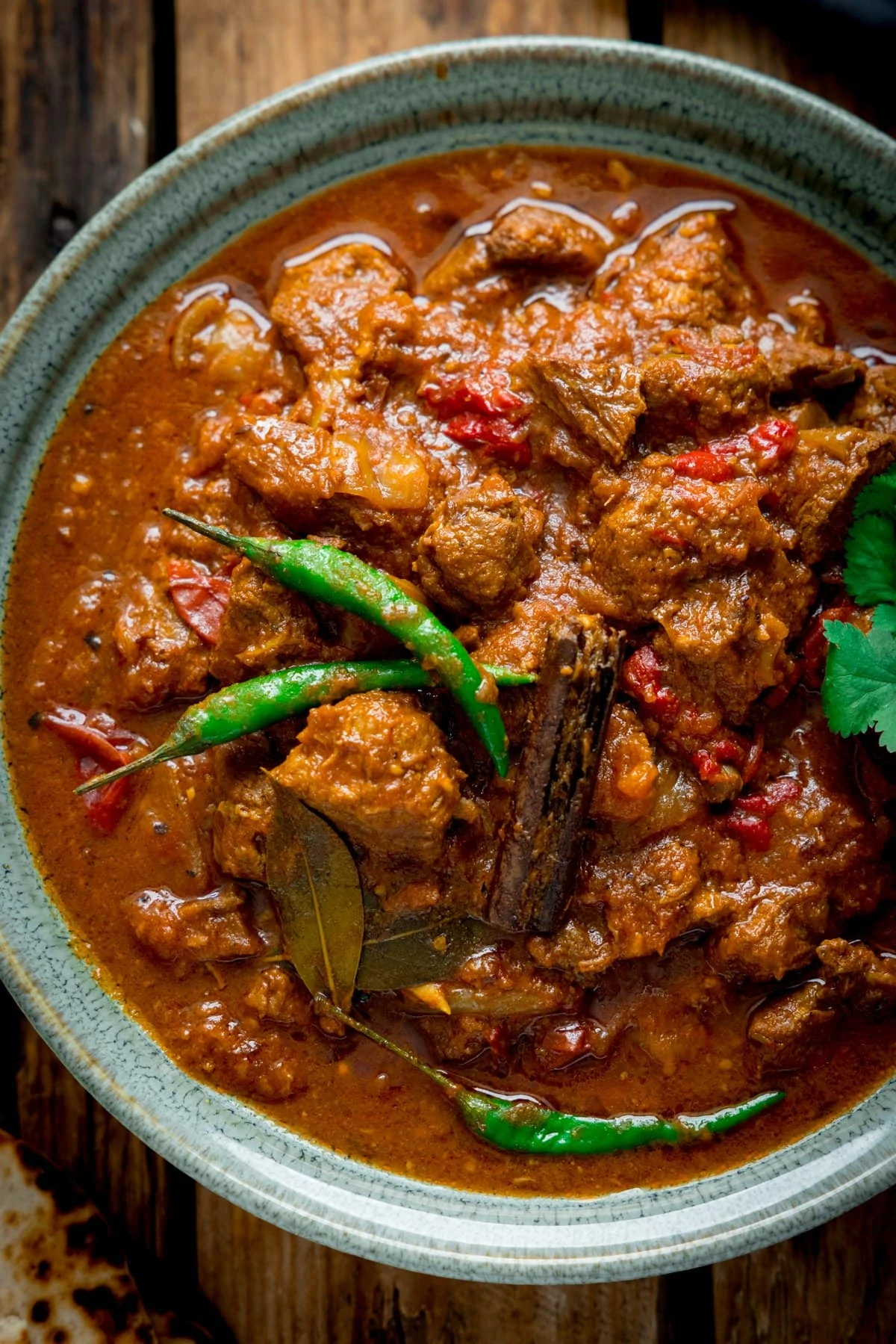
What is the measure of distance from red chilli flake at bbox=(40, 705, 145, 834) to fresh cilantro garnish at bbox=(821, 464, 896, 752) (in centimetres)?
242

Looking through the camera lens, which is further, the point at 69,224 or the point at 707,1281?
the point at 69,224

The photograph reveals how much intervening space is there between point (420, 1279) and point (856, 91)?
16.6 ft

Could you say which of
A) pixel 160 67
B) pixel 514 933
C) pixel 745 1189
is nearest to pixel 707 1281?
pixel 745 1189

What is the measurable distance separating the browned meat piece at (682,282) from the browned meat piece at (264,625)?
156cm

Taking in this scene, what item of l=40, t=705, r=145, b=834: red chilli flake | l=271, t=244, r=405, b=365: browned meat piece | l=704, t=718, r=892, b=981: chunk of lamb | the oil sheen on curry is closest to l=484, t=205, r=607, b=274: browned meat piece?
the oil sheen on curry

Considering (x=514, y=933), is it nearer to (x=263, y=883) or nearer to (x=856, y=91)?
(x=263, y=883)

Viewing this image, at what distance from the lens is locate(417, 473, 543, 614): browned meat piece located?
3.75 meters

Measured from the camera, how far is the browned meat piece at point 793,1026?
3988mm

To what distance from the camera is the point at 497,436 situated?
4.08m

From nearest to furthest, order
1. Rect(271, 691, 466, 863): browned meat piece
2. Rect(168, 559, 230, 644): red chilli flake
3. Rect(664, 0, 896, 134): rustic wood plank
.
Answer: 1. Rect(271, 691, 466, 863): browned meat piece
2. Rect(168, 559, 230, 644): red chilli flake
3. Rect(664, 0, 896, 134): rustic wood plank

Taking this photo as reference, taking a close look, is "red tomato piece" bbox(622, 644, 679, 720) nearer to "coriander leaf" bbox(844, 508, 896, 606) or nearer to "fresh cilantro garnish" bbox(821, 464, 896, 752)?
"fresh cilantro garnish" bbox(821, 464, 896, 752)

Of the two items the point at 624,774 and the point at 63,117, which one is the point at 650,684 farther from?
the point at 63,117

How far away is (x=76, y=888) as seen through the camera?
14.1 feet

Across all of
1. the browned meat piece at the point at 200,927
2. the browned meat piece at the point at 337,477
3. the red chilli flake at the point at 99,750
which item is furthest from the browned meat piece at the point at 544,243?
the browned meat piece at the point at 200,927
